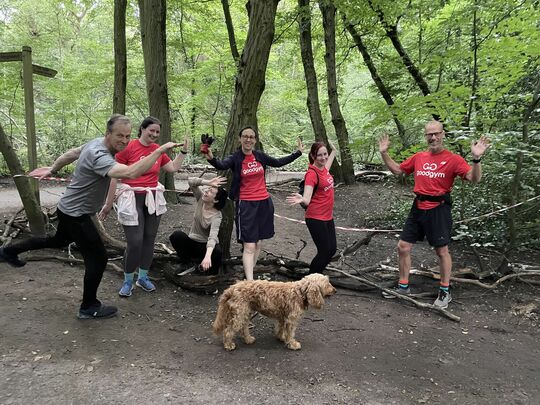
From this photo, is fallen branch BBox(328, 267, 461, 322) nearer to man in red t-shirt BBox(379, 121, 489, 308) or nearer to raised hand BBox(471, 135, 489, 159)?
man in red t-shirt BBox(379, 121, 489, 308)

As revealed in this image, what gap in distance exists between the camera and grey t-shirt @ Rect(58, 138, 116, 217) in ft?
10.9

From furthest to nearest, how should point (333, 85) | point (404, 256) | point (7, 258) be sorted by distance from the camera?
point (333, 85) → point (404, 256) → point (7, 258)

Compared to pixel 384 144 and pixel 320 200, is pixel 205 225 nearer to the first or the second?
pixel 320 200

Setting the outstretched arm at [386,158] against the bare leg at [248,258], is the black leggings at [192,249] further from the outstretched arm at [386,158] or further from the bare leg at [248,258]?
the outstretched arm at [386,158]

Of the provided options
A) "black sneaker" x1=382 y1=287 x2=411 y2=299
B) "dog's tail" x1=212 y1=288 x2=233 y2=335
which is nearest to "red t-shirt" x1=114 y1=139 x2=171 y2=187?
"dog's tail" x1=212 y1=288 x2=233 y2=335

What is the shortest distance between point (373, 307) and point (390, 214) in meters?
4.85

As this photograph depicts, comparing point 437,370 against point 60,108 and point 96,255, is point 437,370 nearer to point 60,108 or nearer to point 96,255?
point 96,255

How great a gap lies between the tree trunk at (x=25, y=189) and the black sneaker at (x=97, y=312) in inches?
113

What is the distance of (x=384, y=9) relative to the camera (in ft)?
32.7

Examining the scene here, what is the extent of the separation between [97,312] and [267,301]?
1.77m

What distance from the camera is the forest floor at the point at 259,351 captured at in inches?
109

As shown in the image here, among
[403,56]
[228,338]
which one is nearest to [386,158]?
[228,338]

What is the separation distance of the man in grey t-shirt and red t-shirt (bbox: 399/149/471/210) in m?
2.97

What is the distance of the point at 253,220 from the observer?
433 cm
